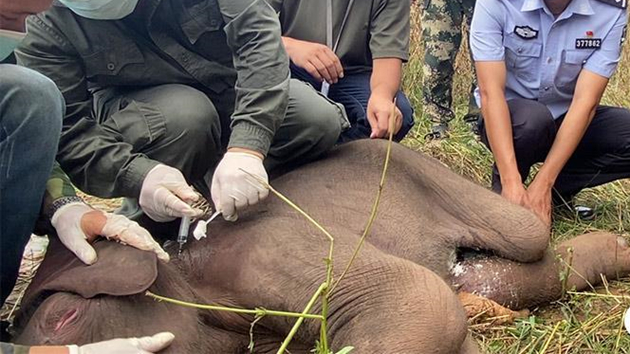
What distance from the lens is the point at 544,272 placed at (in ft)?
10.1

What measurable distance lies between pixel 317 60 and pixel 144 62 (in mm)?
910

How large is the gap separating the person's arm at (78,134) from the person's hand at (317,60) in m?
1.03

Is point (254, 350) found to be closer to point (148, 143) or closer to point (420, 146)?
point (148, 143)

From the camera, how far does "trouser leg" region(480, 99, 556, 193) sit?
361 cm

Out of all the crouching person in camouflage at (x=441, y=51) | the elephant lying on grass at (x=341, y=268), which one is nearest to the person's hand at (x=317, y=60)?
the elephant lying on grass at (x=341, y=268)

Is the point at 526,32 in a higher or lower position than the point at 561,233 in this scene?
higher

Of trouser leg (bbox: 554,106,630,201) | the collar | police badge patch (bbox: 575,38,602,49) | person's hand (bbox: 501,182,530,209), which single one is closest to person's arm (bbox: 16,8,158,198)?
person's hand (bbox: 501,182,530,209)

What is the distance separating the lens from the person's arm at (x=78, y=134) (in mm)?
2682

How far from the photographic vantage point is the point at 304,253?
259 centimetres

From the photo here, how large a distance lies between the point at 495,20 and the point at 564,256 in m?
1.02

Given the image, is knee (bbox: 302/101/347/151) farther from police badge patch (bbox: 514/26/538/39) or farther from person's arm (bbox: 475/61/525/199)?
police badge patch (bbox: 514/26/538/39)

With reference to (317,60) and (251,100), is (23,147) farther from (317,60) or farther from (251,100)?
(317,60)

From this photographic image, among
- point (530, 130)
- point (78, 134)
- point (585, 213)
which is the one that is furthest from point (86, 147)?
point (585, 213)

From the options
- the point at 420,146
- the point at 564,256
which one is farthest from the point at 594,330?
the point at 420,146
